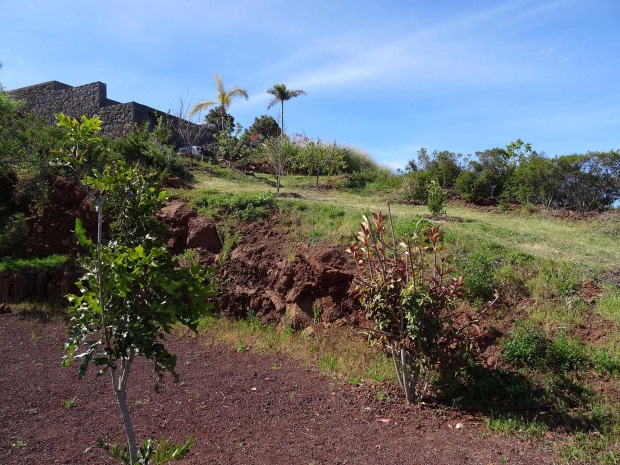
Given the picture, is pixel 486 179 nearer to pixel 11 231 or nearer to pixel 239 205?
pixel 239 205

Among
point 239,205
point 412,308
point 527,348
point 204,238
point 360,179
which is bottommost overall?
point 527,348

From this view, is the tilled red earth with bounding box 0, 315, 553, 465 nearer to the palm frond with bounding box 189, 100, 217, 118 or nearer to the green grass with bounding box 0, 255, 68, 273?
the green grass with bounding box 0, 255, 68, 273

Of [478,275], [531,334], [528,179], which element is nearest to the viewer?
[531,334]

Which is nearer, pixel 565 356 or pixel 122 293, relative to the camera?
pixel 122 293

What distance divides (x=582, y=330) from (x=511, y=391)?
138 centimetres

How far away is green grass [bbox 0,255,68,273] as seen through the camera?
9844mm

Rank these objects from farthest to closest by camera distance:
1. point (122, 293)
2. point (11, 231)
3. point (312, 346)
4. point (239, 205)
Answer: point (11, 231)
point (239, 205)
point (312, 346)
point (122, 293)

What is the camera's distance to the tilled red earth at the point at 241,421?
12.6 feet

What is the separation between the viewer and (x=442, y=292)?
4.84 meters

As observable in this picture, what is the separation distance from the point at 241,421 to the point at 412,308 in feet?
6.29

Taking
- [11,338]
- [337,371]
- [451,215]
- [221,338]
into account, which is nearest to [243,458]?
[337,371]

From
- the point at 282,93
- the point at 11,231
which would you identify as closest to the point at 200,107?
the point at 282,93

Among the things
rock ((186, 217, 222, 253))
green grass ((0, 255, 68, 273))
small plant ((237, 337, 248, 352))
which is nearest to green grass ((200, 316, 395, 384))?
small plant ((237, 337, 248, 352))

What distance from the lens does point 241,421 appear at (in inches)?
175
